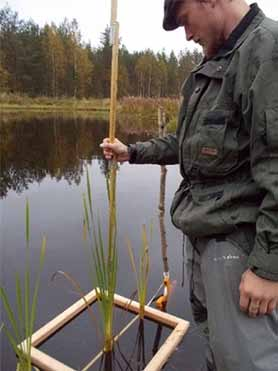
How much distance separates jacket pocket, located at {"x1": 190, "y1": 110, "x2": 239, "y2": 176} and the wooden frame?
50.2 inches

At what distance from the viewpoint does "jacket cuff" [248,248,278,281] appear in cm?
106

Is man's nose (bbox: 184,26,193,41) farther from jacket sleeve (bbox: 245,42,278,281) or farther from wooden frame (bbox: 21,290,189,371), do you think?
wooden frame (bbox: 21,290,189,371)

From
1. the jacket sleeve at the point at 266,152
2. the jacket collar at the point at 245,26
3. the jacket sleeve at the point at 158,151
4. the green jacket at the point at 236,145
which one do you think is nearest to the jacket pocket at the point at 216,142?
the green jacket at the point at 236,145

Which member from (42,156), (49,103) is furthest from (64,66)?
(42,156)

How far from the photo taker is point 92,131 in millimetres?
15109

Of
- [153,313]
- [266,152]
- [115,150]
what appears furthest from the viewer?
[153,313]

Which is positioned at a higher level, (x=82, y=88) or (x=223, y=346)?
(x=82, y=88)

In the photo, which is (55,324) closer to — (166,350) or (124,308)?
(124,308)

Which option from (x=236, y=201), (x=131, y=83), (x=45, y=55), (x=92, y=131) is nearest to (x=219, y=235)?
(x=236, y=201)

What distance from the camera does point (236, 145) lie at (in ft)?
3.92

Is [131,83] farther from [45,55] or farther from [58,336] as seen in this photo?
[58,336]

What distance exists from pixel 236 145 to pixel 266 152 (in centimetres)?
15

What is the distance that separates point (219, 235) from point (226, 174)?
23cm

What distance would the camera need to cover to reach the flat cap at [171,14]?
1288 mm
